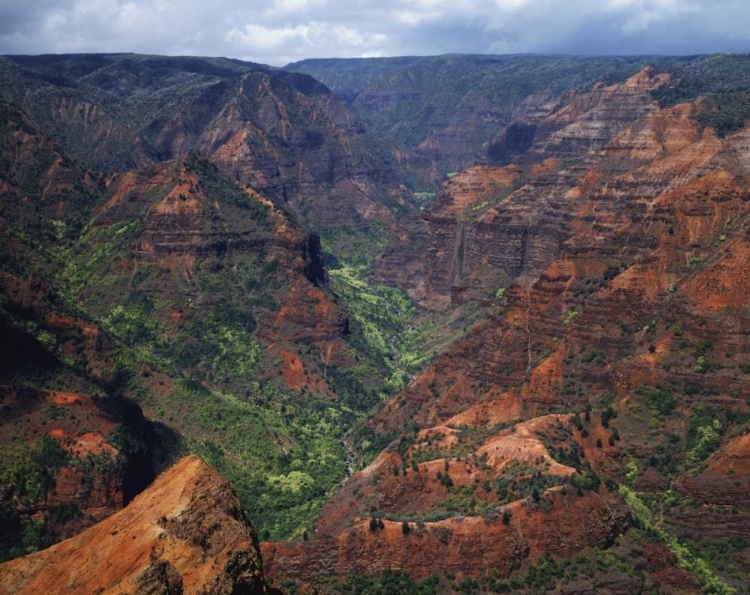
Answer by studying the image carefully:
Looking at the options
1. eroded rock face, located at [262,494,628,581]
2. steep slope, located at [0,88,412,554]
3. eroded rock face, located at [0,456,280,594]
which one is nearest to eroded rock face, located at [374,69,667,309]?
steep slope, located at [0,88,412,554]

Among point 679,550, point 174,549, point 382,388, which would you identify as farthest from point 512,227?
point 174,549

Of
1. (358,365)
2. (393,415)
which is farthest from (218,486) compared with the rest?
(358,365)

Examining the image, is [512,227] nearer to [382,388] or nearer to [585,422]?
[382,388]

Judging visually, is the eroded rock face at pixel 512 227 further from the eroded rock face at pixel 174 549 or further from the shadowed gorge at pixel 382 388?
the eroded rock face at pixel 174 549

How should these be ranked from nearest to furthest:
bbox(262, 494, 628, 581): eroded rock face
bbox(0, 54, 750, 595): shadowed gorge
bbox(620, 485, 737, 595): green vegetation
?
bbox(262, 494, 628, 581): eroded rock face
bbox(0, 54, 750, 595): shadowed gorge
bbox(620, 485, 737, 595): green vegetation

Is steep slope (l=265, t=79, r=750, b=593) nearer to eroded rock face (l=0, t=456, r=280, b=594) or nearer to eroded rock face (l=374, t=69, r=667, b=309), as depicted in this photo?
eroded rock face (l=374, t=69, r=667, b=309)

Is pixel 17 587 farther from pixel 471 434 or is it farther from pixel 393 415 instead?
pixel 393 415
